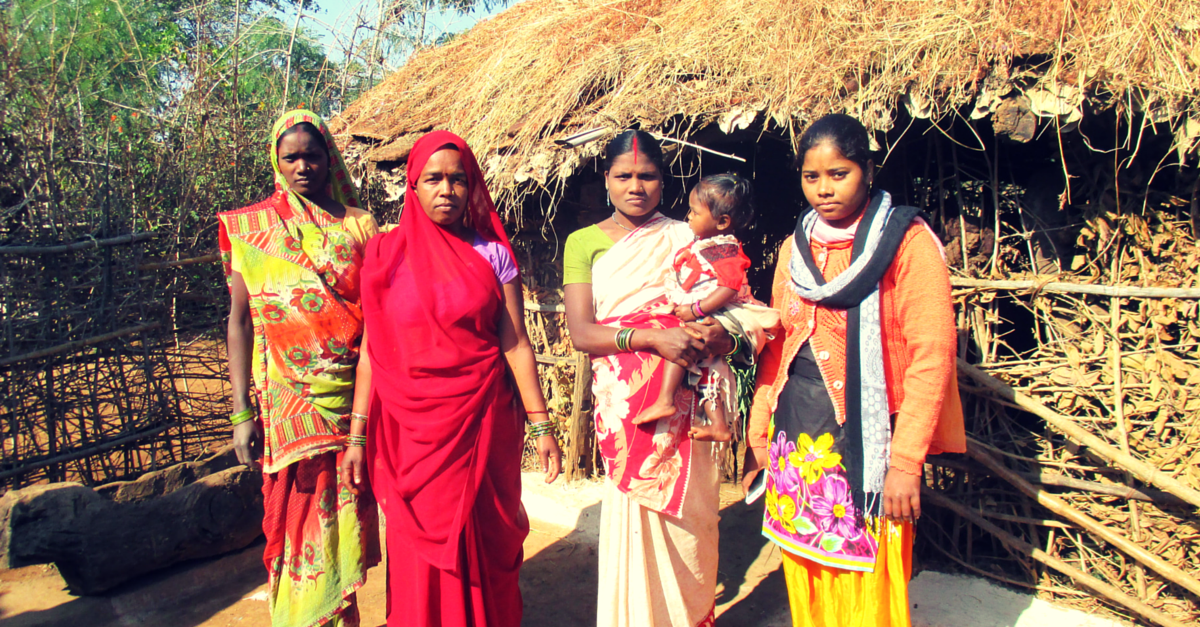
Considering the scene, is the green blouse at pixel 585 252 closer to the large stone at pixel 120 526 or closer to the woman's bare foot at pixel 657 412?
the woman's bare foot at pixel 657 412

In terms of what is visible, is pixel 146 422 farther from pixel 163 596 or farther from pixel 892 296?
pixel 892 296

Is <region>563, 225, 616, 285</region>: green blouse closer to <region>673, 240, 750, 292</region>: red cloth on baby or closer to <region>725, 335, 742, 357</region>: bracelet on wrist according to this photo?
<region>673, 240, 750, 292</region>: red cloth on baby

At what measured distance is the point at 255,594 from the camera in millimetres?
3658

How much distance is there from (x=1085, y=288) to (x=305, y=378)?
3.14 m

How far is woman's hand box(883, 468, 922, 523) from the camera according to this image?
77.4 inches

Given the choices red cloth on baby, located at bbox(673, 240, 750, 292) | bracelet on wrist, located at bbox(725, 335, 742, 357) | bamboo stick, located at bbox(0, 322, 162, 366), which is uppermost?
red cloth on baby, located at bbox(673, 240, 750, 292)

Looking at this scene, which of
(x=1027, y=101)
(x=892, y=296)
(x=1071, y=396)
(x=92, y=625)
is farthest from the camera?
(x=92, y=625)

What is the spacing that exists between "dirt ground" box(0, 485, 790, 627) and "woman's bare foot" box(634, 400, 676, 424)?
1.32 meters

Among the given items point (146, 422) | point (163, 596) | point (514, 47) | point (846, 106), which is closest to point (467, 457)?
point (846, 106)

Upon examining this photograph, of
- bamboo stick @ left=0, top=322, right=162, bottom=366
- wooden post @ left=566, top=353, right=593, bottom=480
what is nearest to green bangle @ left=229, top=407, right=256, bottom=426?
wooden post @ left=566, top=353, right=593, bottom=480

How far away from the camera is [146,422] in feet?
15.9

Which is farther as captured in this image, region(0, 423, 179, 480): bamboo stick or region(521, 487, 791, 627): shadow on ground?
region(0, 423, 179, 480): bamboo stick

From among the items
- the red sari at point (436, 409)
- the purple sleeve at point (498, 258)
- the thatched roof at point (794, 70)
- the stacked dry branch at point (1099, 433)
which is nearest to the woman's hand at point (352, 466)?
the red sari at point (436, 409)

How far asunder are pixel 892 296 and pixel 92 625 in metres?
3.95
